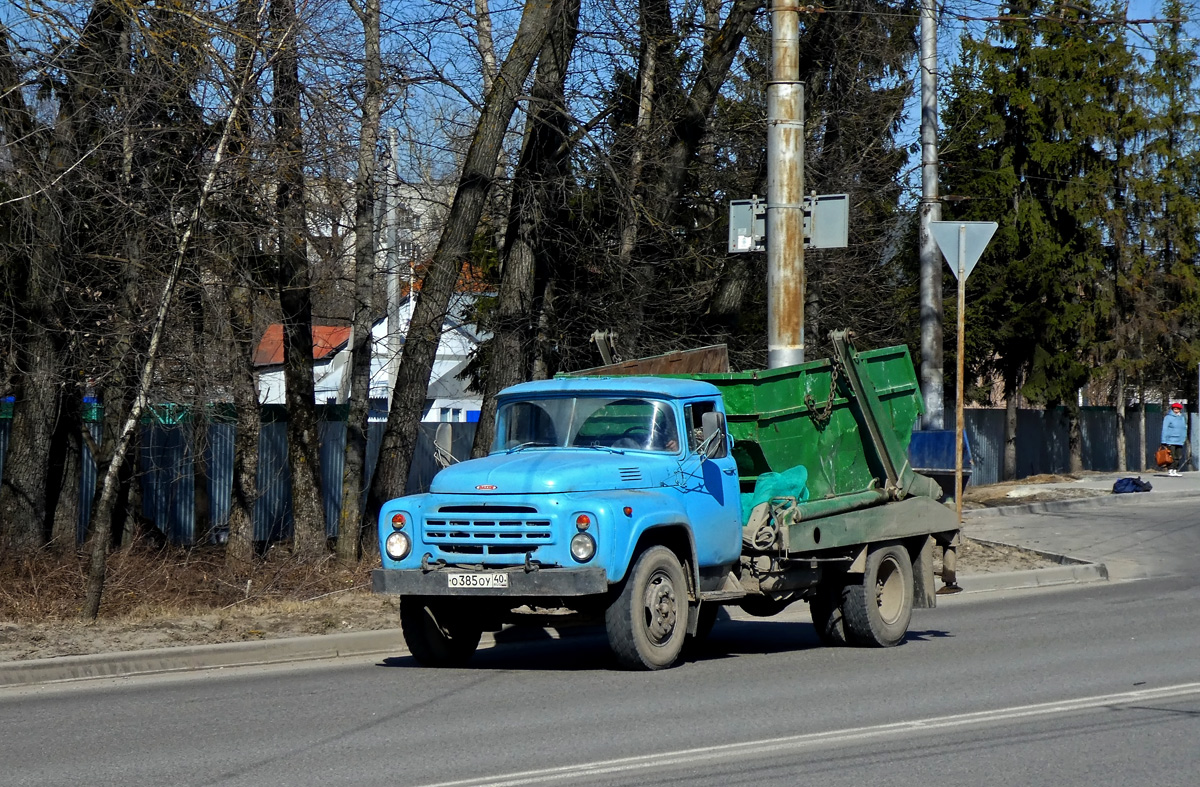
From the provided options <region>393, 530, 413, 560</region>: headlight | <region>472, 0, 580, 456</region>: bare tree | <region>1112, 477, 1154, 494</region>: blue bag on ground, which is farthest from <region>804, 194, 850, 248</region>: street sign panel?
<region>1112, 477, 1154, 494</region>: blue bag on ground

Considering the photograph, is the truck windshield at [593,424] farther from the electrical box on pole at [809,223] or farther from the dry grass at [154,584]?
the electrical box on pole at [809,223]

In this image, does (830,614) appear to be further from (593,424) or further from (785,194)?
(785,194)

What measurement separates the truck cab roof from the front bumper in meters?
1.73

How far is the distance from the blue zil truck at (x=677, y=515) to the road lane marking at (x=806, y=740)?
7.27ft

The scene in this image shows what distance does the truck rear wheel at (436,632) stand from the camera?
10.0 metres

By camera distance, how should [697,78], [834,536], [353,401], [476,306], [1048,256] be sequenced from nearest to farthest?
[834,536], [353,401], [697,78], [476,306], [1048,256]

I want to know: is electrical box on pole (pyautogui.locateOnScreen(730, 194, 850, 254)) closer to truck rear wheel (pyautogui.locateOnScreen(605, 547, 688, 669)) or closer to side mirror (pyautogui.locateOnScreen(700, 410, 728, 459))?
side mirror (pyautogui.locateOnScreen(700, 410, 728, 459))

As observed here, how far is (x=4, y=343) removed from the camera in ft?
46.4

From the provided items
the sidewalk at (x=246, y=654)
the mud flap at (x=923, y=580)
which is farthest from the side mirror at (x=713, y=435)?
the sidewalk at (x=246, y=654)

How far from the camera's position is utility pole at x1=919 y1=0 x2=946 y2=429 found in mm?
18797

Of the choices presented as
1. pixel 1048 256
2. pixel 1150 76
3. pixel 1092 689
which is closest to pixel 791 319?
pixel 1092 689

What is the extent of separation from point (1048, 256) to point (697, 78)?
77.2ft

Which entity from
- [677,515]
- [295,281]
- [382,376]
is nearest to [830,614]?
[677,515]

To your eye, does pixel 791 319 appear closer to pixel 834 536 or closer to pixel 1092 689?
pixel 834 536
